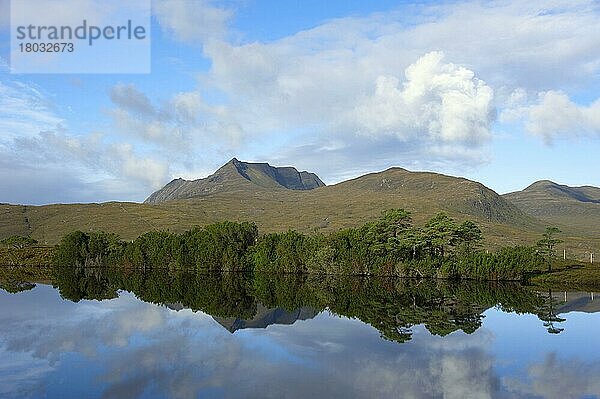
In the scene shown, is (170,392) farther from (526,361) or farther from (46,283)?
(46,283)

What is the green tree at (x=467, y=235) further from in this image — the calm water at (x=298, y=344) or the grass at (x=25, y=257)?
the grass at (x=25, y=257)

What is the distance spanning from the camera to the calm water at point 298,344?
27594 millimetres

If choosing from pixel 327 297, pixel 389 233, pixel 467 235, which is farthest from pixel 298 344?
pixel 467 235

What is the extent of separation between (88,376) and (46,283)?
6427cm

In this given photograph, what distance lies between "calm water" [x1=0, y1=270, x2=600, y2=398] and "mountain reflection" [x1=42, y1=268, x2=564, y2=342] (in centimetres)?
28

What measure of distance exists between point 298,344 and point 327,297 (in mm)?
29003

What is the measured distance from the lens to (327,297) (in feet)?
225

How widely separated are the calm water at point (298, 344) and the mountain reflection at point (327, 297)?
0.28 metres

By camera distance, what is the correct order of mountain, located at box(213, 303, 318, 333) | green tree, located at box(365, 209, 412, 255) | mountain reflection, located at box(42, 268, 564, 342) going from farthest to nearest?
green tree, located at box(365, 209, 412, 255)
mountain reflection, located at box(42, 268, 564, 342)
mountain, located at box(213, 303, 318, 333)

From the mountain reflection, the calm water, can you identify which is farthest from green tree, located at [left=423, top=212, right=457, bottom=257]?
the calm water

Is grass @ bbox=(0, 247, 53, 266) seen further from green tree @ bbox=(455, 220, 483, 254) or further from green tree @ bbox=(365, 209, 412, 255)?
green tree @ bbox=(455, 220, 483, 254)

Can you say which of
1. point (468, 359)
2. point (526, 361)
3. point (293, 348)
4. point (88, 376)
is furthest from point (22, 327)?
point (526, 361)

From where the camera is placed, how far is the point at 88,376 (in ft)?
94.2

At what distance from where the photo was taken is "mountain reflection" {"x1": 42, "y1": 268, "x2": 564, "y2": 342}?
50.4 metres
